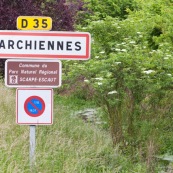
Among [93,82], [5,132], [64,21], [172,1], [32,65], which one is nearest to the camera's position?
[32,65]

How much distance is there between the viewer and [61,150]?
Answer: 617 cm

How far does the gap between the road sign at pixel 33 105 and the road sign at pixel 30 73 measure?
2.9 inches

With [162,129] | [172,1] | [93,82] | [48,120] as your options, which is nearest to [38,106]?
[48,120]

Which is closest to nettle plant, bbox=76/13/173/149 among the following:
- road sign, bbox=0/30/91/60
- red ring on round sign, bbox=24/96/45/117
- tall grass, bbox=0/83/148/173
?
tall grass, bbox=0/83/148/173

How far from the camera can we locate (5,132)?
6.52m

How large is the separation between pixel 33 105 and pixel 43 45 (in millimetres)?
588

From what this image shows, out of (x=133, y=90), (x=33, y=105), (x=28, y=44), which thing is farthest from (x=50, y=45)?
(x=133, y=90)

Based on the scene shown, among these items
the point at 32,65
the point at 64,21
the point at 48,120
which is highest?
the point at 32,65

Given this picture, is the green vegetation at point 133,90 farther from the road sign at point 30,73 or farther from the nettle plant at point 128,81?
the road sign at point 30,73

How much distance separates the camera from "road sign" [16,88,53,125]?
5.20m

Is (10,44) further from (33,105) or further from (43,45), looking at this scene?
(33,105)

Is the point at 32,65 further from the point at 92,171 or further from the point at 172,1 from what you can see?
the point at 172,1

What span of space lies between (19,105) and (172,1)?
8.20m

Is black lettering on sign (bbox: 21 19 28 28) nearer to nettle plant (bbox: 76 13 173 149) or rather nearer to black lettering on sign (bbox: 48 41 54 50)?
black lettering on sign (bbox: 48 41 54 50)
